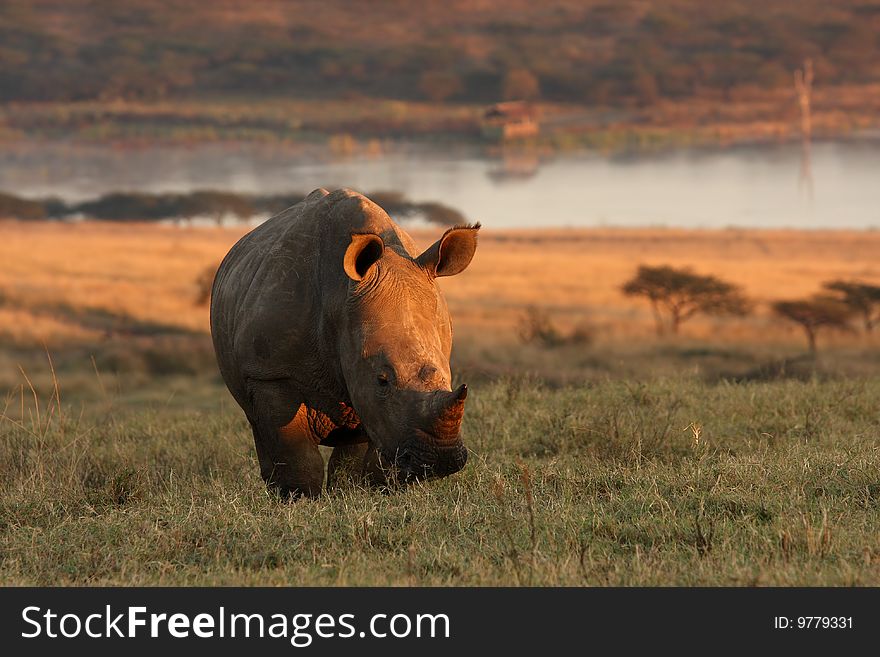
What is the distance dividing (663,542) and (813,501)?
3.83ft

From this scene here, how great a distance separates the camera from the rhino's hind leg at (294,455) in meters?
7.59

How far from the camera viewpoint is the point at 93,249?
113 ft

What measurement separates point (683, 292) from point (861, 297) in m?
3.90

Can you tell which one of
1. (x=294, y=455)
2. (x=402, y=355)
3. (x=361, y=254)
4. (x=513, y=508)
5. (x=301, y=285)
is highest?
(x=361, y=254)

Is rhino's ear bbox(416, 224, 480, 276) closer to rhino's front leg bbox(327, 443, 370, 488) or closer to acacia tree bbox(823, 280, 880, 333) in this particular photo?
rhino's front leg bbox(327, 443, 370, 488)

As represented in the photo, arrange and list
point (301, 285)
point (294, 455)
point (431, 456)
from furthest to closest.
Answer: point (294, 455)
point (301, 285)
point (431, 456)

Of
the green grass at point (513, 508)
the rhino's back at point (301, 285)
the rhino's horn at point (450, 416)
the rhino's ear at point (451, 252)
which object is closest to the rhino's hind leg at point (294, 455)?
the green grass at point (513, 508)

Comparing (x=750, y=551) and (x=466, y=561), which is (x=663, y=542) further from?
(x=466, y=561)

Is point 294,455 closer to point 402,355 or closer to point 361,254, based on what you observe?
point 402,355

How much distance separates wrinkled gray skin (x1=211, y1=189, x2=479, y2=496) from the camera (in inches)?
264

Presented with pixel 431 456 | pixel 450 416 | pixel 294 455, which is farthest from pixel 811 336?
pixel 450 416

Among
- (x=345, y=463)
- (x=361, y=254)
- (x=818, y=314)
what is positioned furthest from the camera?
(x=818, y=314)

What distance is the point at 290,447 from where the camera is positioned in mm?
7586

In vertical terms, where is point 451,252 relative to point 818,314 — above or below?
above
